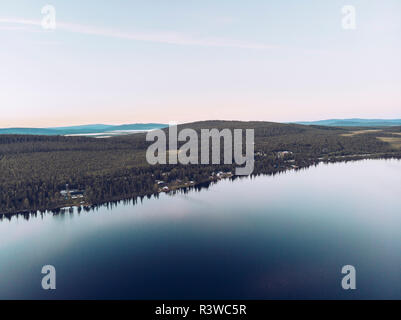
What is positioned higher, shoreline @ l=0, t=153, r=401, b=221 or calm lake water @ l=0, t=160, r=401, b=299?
shoreline @ l=0, t=153, r=401, b=221

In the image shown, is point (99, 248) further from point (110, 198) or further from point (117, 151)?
point (117, 151)

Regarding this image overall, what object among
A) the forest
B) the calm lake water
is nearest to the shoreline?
the forest

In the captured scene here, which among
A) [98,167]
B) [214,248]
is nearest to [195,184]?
[98,167]

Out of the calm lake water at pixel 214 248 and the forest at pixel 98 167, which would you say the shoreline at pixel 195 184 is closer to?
the forest at pixel 98 167

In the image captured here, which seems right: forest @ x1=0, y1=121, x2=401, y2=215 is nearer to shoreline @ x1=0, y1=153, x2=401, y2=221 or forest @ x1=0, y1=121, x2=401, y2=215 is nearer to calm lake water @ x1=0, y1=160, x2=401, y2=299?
shoreline @ x1=0, y1=153, x2=401, y2=221

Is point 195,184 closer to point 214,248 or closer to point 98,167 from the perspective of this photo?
point 98,167
